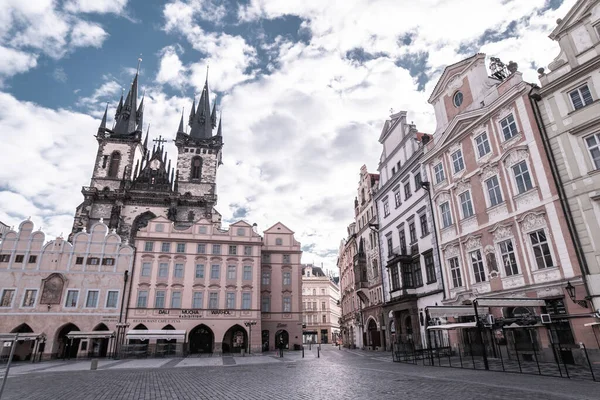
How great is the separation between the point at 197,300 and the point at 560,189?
3633 cm

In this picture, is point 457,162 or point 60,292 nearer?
point 457,162

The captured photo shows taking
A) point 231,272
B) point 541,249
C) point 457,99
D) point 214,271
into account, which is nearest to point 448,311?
point 541,249

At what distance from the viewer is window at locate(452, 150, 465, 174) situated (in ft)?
79.3

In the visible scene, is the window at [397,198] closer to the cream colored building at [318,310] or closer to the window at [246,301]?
the window at [246,301]

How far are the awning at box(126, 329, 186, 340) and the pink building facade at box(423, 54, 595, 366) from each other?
2642 cm

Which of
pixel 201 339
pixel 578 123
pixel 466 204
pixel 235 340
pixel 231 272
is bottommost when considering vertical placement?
pixel 235 340

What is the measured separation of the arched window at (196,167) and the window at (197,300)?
3131 cm

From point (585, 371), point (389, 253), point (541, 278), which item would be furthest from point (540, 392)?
point (389, 253)

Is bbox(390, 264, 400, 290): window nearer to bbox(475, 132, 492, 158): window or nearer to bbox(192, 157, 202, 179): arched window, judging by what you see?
bbox(475, 132, 492, 158): window

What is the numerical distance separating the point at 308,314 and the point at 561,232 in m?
73.5

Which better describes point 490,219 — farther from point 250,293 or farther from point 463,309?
point 250,293

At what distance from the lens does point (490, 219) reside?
21.1m

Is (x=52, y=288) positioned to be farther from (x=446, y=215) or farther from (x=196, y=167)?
(x=446, y=215)

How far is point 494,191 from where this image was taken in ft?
69.7
